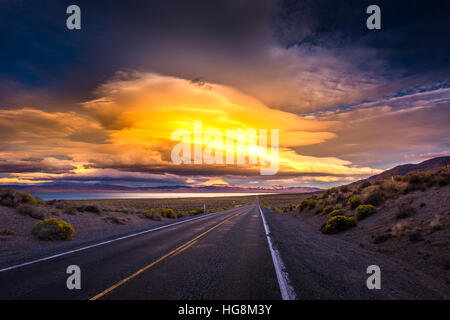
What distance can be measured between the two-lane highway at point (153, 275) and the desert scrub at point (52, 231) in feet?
13.8

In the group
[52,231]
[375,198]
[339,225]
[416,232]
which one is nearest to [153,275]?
[52,231]

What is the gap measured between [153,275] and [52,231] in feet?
31.5

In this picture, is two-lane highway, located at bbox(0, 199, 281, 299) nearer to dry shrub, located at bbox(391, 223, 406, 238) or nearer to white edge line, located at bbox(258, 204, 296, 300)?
white edge line, located at bbox(258, 204, 296, 300)

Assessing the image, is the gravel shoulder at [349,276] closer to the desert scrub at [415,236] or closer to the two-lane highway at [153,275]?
the two-lane highway at [153,275]

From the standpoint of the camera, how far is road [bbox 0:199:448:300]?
544cm

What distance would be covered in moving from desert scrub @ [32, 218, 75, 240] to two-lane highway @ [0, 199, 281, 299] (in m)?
4.22

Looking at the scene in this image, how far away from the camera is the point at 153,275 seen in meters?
6.58

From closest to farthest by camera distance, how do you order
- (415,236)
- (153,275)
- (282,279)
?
(282,279) → (153,275) → (415,236)

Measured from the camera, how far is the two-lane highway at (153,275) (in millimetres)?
5371

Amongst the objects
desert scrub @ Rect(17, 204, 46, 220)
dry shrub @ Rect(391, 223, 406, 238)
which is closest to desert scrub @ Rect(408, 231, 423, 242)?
dry shrub @ Rect(391, 223, 406, 238)

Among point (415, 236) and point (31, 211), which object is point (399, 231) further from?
point (31, 211)

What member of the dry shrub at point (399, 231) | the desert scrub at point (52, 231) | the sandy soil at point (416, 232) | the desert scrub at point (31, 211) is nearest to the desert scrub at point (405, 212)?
the sandy soil at point (416, 232)
